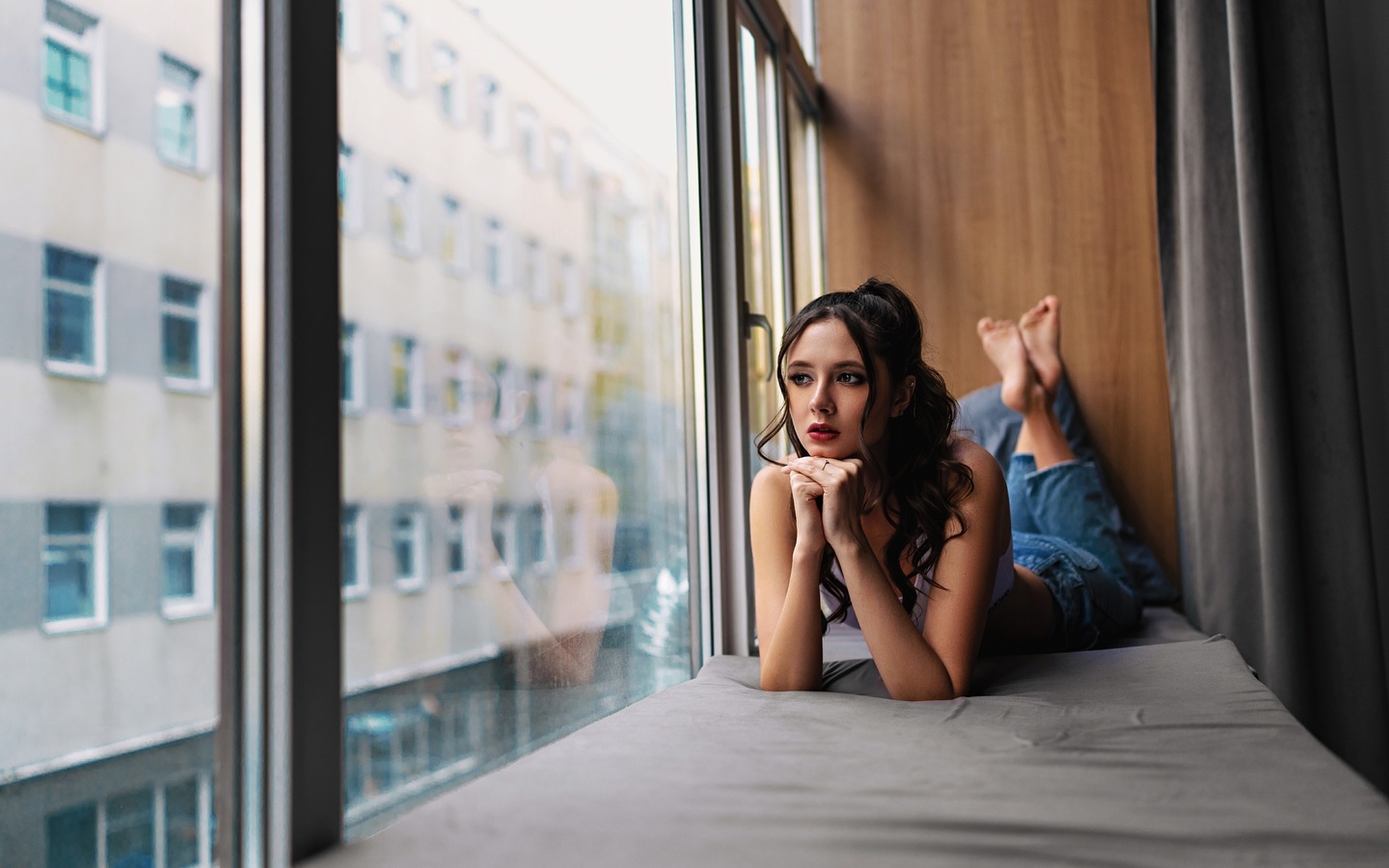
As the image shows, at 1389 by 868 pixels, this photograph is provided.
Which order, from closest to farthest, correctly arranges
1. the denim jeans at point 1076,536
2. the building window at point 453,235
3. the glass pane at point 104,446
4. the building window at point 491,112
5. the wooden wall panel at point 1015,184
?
the glass pane at point 104,446
the building window at point 453,235
the building window at point 491,112
the denim jeans at point 1076,536
the wooden wall panel at point 1015,184

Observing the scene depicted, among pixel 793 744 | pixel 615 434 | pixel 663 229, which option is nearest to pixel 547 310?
pixel 615 434

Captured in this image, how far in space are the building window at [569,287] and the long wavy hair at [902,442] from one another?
0.97 feet

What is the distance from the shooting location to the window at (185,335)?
2.29 feet

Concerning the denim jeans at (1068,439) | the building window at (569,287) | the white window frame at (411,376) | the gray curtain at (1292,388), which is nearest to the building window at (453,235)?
the white window frame at (411,376)

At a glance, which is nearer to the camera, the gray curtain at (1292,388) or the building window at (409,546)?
the building window at (409,546)

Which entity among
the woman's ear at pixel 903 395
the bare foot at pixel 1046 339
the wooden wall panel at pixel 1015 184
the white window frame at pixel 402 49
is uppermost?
the wooden wall panel at pixel 1015 184

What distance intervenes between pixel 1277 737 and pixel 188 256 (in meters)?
1.05

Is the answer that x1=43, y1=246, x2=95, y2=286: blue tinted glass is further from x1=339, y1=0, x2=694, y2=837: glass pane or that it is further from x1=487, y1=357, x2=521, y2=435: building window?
x1=487, y1=357, x2=521, y2=435: building window

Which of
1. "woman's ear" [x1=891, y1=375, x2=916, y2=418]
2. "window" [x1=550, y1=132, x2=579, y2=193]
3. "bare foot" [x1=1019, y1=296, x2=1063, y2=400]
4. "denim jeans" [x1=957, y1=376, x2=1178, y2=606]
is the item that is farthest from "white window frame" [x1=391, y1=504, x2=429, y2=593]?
"bare foot" [x1=1019, y1=296, x2=1063, y2=400]

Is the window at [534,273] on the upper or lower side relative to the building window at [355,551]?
upper

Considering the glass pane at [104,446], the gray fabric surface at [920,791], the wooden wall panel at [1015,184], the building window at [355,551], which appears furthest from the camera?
the wooden wall panel at [1015,184]

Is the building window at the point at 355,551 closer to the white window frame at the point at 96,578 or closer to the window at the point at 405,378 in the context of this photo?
the window at the point at 405,378

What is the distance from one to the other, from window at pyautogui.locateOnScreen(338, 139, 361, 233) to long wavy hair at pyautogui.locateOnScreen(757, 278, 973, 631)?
2.13ft

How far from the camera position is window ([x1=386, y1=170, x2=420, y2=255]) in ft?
3.26
